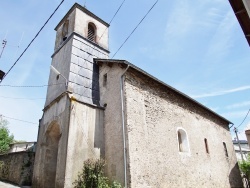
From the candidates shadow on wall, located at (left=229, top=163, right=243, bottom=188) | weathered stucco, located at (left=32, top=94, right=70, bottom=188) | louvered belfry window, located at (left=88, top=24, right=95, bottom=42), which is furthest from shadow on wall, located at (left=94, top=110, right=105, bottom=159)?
shadow on wall, located at (left=229, top=163, right=243, bottom=188)

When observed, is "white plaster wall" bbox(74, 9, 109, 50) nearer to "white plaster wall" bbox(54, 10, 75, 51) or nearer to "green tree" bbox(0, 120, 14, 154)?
"white plaster wall" bbox(54, 10, 75, 51)

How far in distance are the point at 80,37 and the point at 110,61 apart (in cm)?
321

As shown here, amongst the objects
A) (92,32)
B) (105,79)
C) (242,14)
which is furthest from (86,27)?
(242,14)

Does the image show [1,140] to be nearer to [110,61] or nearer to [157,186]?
[110,61]

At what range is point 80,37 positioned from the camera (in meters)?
13.8

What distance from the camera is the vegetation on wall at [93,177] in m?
8.68

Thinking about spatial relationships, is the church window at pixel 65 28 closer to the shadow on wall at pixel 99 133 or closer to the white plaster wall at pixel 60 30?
the white plaster wall at pixel 60 30

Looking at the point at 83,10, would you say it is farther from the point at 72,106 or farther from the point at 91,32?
the point at 72,106

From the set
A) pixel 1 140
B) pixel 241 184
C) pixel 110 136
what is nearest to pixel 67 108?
pixel 110 136

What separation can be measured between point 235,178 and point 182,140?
263 inches

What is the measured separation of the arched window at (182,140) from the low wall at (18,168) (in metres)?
8.88

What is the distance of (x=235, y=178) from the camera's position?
53.1 ft

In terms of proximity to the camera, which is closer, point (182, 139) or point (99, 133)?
point (99, 133)

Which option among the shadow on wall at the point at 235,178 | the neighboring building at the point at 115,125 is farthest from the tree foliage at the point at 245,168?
the neighboring building at the point at 115,125
